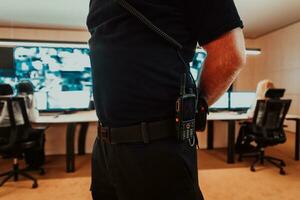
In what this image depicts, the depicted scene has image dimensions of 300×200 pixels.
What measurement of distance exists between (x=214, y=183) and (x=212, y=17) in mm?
2760

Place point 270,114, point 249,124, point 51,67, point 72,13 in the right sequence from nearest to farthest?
point 270,114, point 249,124, point 72,13, point 51,67

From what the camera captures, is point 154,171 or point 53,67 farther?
point 53,67

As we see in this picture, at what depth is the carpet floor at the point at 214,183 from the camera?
107 inches

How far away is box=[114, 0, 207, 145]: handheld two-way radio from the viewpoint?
0.63 meters

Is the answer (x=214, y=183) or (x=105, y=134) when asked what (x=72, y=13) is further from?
(x=105, y=134)

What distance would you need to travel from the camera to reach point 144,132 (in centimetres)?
63

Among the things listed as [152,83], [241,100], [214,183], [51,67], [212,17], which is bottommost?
[214,183]

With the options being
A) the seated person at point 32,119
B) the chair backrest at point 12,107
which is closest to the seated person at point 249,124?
the seated person at point 32,119

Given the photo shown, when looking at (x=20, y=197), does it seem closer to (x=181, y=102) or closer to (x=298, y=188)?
(x=181, y=102)

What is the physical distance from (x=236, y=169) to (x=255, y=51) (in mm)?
2757

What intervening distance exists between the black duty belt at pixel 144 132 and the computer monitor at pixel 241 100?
4161mm

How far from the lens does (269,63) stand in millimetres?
7160

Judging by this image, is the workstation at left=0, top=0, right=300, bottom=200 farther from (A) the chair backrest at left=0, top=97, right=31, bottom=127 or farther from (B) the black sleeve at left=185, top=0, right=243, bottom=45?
(B) the black sleeve at left=185, top=0, right=243, bottom=45

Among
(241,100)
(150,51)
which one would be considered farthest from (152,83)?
(241,100)
